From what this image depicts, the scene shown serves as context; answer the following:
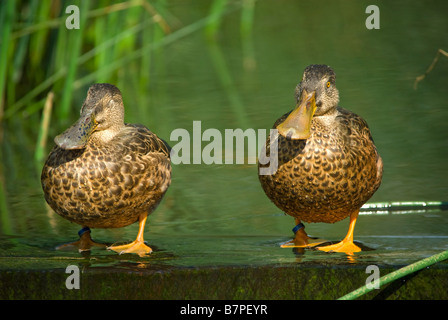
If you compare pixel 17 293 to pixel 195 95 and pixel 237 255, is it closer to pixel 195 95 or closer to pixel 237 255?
pixel 237 255

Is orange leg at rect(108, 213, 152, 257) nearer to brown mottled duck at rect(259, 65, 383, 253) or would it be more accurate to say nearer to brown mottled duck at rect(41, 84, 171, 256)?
brown mottled duck at rect(41, 84, 171, 256)

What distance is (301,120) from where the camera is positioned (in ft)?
11.8

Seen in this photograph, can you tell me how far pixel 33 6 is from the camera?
6023 millimetres

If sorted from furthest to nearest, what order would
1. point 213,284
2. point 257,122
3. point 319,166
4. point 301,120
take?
point 257,122 → point 319,166 → point 301,120 → point 213,284

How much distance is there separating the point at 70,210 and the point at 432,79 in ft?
14.9

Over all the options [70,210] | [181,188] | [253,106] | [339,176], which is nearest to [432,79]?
[253,106]

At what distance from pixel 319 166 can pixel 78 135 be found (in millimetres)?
1055

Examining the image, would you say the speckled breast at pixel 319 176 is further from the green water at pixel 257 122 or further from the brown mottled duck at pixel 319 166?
the green water at pixel 257 122

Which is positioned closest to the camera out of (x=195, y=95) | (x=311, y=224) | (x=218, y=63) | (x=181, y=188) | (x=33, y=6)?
(x=311, y=224)

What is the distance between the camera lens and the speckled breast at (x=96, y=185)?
362 centimetres

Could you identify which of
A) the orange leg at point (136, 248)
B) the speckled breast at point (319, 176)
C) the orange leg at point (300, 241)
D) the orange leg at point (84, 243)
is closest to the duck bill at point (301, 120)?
the speckled breast at point (319, 176)

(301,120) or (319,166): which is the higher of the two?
(301,120)

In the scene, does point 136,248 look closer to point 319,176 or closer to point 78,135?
point 78,135

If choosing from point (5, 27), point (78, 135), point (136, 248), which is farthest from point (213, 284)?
point (5, 27)
